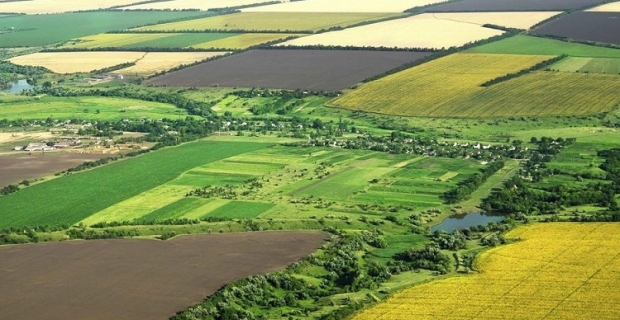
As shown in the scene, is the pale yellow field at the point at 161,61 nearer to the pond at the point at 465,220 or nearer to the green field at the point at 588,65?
the green field at the point at 588,65

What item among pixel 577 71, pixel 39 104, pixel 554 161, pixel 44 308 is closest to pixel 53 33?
pixel 39 104

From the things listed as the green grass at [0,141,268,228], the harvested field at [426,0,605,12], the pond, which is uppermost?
the harvested field at [426,0,605,12]

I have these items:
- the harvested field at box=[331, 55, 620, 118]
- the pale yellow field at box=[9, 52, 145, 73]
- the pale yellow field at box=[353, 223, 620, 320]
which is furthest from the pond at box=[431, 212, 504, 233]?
the pale yellow field at box=[9, 52, 145, 73]

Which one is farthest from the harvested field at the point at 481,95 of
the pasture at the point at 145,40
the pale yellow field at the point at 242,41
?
the pasture at the point at 145,40

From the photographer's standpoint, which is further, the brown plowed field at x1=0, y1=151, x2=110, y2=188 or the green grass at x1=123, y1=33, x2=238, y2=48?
the green grass at x1=123, y1=33, x2=238, y2=48

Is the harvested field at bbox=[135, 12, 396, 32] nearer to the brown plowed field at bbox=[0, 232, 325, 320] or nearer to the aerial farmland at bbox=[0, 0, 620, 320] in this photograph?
the aerial farmland at bbox=[0, 0, 620, 320]

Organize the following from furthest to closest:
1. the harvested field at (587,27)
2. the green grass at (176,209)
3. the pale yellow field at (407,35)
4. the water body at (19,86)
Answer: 1. the pale yellow field at (407,35)
2. the harvested field at (587,27)
3. the water body at (19,86)
4. the green grass at (176,209)
